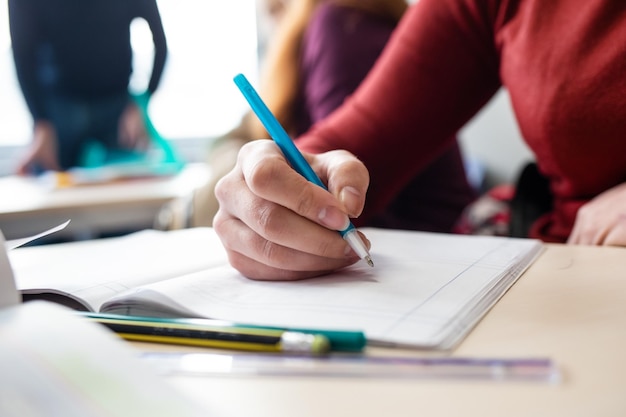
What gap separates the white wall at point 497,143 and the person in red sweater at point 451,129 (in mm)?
1263

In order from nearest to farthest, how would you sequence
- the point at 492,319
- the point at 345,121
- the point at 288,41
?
the point at 492,319
the point at 345,121
the point at 288,41

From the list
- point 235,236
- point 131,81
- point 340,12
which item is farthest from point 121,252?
point 131,81

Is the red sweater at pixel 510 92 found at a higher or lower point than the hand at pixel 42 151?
higher

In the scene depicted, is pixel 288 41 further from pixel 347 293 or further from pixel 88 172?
pixel 347 293

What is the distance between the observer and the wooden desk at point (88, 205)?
1.00m

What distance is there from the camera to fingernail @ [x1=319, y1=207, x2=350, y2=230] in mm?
398

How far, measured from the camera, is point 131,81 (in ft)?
5.09

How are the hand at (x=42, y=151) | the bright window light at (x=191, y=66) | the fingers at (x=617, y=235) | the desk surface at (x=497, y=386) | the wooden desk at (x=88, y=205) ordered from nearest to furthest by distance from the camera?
the desk surface at (x=497, y=386) → the fingers at (x=617, y=235) → the wooden desk at (x=88, y=205) → the bright window light at (x=191, y=66) → the hand at (x=42, y=151)

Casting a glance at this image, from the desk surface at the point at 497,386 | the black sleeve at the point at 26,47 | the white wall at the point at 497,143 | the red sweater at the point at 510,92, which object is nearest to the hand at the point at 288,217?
the desk surface at the point at 497,386

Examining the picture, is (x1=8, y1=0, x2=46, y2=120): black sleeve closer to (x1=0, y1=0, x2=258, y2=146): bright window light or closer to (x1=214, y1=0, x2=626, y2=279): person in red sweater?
(x1=0, y1=0, x2=258, y2=146): bright window light

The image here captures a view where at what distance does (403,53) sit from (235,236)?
38 centimetres

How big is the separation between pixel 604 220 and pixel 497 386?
0.37 metres

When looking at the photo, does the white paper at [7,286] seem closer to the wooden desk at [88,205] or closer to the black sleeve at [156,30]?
the wooden desk at [88,205]

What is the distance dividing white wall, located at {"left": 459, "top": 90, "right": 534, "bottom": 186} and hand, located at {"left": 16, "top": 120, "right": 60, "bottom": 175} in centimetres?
121
